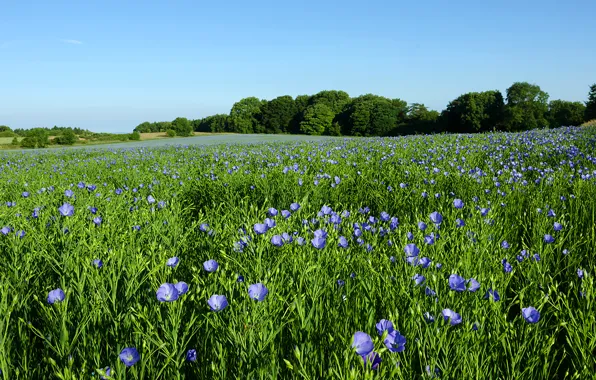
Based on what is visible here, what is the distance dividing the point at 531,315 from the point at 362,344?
794 millimetres

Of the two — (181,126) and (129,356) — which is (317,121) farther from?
(129,356)

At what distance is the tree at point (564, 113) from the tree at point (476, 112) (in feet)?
26.1

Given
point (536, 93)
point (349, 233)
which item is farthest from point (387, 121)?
point (349, 233)

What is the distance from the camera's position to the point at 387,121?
7562 cm

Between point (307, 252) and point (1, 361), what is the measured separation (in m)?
1.50

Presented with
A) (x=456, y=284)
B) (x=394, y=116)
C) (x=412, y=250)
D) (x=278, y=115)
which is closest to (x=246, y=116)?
(x=278, y=115)

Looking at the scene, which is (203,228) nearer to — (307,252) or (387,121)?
(307,252)

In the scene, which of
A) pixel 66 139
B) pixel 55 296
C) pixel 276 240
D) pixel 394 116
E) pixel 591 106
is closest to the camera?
pixel 55 296

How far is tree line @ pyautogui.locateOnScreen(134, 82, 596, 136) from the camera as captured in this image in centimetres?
5878

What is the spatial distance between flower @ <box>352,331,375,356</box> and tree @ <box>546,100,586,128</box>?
225 ft

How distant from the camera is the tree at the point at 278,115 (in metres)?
91.8

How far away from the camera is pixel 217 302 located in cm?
156

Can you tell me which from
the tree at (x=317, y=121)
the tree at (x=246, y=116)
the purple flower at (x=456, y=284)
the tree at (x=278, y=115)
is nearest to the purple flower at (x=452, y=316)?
the purple flower at (x=456, y=284)

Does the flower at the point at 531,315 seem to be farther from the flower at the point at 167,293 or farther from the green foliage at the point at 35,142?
the green foliage at the point at 35,142
